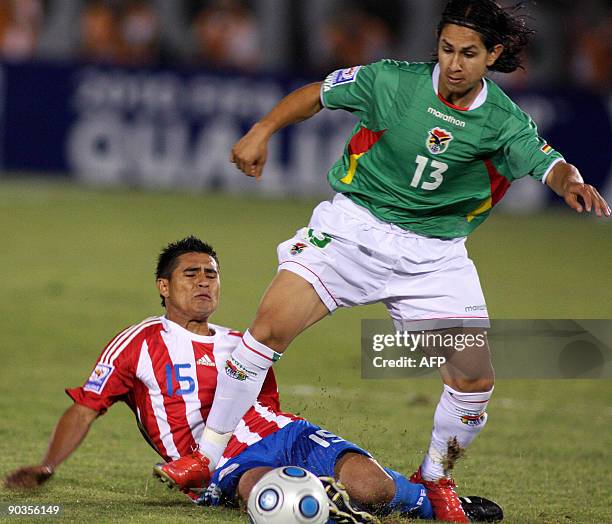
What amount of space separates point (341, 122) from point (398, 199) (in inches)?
500

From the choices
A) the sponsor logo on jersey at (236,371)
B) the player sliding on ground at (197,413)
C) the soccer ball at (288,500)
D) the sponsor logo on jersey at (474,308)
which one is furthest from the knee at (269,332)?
the sponsor logo on jersey at (474,308)

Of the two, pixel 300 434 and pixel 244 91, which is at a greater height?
pixel 244 91

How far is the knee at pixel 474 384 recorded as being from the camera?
18.6 ft

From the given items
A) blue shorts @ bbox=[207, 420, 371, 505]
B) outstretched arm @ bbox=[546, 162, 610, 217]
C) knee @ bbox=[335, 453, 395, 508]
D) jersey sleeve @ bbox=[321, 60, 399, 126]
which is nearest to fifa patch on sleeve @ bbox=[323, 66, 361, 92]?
jersey sleeve @ bbox=[321, 60, 399, 126]

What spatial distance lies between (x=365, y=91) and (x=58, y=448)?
6.36ft

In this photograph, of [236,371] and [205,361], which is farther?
[205,361]

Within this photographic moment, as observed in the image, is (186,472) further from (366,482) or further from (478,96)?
(478,96)

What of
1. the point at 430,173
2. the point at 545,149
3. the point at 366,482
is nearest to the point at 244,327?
the point at 430,173

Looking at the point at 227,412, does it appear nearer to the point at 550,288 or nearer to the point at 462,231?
the point at 462,231

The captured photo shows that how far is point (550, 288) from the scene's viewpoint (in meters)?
13.4

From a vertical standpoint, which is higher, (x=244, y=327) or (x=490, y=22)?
(x=490, y=22)

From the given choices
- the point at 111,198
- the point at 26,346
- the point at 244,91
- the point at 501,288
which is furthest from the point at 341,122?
the point at 26,346

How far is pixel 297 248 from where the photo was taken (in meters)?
5.66

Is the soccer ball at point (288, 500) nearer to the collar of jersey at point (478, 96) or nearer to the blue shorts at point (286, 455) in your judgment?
the blue shorts at point (286, 455)
